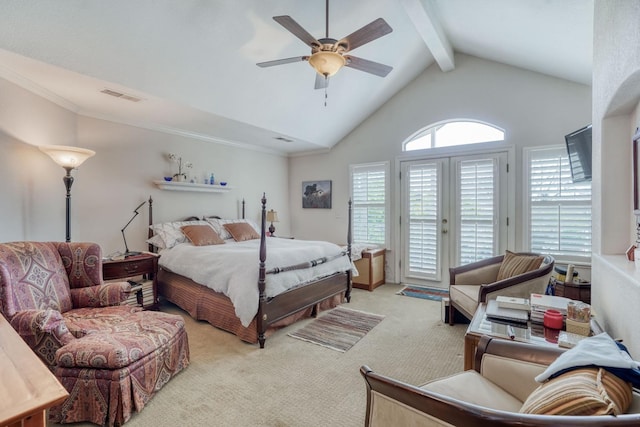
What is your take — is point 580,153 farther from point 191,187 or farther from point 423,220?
point 191,187

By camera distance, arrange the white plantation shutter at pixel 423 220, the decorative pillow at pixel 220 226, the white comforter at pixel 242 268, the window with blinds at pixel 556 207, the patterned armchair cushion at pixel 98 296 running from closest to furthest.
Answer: the patterned armchair cushion at pixel 98 296
the white comforter at pixel 242 268
the window with blinds at pixel 556 207
the decorative pillow at pixel 220 226
the white plantation shutter at pixel 423 220

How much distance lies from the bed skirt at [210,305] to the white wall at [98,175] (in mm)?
780

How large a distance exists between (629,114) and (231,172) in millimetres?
4944

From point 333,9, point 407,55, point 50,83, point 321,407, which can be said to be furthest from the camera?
point 407,55

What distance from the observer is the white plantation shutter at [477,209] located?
4452 millimetres

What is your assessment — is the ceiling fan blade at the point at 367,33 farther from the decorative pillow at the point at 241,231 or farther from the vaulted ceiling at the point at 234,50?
the decorative pillow at the point at 241,231

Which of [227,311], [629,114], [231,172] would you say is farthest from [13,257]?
[629,114]

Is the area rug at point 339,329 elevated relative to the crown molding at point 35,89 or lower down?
lower down

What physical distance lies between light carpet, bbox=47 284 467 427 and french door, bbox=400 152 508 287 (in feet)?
4.79

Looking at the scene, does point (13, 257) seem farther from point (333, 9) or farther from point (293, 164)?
point (293, 164)

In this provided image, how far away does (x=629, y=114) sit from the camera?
2.11 meters

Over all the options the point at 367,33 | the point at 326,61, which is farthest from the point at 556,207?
the point at 326,61

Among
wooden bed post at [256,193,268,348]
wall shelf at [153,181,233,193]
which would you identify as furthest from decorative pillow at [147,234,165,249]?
wooden bed post at [256,193,268,348]

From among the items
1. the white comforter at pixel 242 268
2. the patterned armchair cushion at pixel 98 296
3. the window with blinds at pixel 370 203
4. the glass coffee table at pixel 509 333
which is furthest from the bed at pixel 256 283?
the glass coffee table at pixel 509 333
